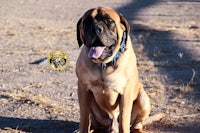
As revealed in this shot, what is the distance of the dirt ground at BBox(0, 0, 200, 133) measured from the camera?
5492 millimetres

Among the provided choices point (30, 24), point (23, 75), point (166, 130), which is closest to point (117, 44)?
point (166, 130)

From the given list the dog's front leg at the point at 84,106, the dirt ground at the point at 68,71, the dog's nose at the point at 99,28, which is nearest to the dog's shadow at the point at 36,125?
the dirt ground at the point at 68,71

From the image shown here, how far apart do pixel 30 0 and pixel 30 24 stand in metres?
7.57

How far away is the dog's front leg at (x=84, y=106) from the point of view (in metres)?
4.75

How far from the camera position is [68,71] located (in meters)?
7.56

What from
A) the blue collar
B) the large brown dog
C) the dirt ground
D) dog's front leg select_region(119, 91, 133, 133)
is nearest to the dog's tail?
the dirt ground

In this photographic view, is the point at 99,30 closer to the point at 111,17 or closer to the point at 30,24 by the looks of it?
Answer: the point at 111,17

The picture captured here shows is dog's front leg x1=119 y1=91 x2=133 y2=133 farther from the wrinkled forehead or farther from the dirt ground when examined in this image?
the wrinkled forehead

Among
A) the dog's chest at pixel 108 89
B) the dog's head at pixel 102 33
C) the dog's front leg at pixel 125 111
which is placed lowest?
the dog's front leg at pixel 125 111

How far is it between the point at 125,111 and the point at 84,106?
39 centimetres

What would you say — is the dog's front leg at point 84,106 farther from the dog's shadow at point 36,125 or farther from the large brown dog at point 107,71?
the dog's shadow at point 36,125

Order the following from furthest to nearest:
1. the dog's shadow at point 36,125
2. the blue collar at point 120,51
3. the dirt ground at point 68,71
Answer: the dirt ground at point 68,71 → the dog's shadow at point 36,125 → the blue collar at point 120,51

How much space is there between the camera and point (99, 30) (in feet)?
14.5

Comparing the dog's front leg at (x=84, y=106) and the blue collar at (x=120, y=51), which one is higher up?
the blue collar at (x=120, y=51)
